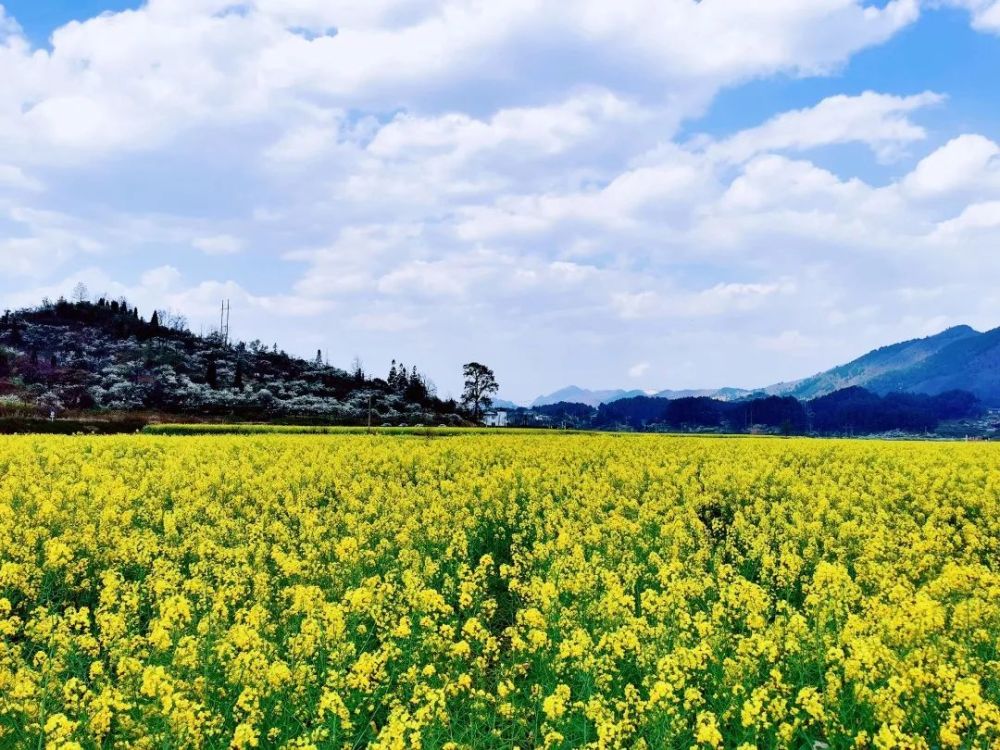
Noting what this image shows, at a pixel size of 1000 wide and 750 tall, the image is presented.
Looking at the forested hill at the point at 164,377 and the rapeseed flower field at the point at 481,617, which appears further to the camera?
the forested hill at the point at 164,377

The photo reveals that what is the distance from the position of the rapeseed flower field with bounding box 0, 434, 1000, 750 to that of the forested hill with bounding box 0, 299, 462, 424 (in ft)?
231

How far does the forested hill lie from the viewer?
9150 cm

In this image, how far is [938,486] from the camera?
20.4 meters

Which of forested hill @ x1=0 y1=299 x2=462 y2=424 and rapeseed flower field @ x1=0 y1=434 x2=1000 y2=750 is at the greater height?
forested hill @ x1=0 y1=299 x2=462 y2=424

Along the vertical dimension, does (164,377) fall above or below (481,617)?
above

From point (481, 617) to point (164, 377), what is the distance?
10677 cm

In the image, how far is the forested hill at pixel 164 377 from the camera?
300 feet

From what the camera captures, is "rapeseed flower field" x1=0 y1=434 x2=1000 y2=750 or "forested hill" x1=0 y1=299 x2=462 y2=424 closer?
"rapeseed flower field" x1=0 y1=434 x2=1000 y2=750

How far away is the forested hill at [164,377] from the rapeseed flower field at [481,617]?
70327 millimetres

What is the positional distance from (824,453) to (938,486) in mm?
10664

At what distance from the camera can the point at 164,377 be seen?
105000 mm

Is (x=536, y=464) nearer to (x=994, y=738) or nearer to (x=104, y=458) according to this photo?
(x=104, y=458)

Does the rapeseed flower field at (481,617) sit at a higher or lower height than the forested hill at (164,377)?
lower

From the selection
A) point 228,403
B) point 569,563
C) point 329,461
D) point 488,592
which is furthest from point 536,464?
point 228,403
